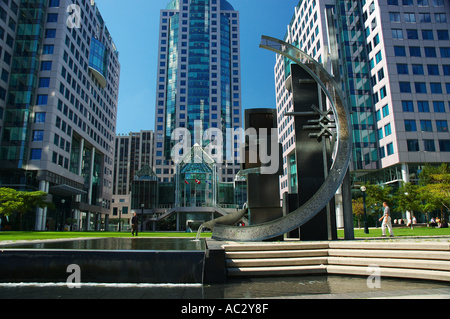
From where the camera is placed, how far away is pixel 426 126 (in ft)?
154

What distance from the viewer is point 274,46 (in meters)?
12.3

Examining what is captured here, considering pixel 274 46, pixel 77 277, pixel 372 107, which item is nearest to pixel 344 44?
pixel 372 107

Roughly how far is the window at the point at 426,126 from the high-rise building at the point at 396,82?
0.15 metres

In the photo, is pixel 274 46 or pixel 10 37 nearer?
pixel 274 46

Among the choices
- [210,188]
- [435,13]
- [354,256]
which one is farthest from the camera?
[210,188]

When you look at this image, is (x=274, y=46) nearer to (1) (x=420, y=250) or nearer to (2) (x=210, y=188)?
(1) (x=420, y=250)

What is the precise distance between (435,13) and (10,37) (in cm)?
6824

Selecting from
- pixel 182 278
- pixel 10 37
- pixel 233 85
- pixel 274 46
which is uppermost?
pixel 233 85

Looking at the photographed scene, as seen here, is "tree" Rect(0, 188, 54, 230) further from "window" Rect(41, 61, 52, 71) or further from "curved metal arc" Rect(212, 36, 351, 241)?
"curved metal arc" Rect(212, 36, 351, 241)

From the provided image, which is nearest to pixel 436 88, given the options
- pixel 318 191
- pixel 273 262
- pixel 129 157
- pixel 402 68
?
pixel 402 68

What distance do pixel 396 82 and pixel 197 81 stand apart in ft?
221

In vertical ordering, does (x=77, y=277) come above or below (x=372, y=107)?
below

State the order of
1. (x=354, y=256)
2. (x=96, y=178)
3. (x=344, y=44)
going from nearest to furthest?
(x=354, y=256)
(x=344, y=44)
(x=96, y=178)

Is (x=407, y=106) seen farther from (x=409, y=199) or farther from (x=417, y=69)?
(x=409, y=199)
